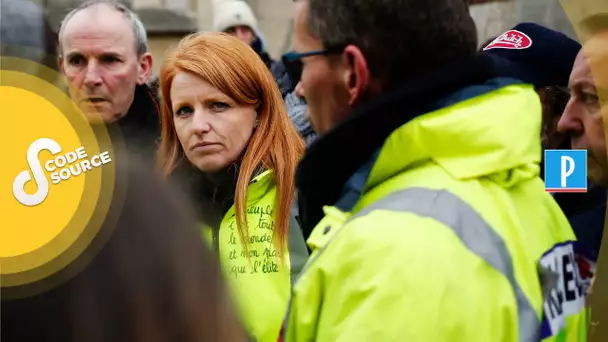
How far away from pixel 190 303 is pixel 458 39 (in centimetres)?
95

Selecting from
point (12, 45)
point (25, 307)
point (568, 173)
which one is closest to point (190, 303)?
point (25, 307)

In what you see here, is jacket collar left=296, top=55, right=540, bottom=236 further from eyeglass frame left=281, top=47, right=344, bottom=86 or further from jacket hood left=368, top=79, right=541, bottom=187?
eyeglass frame left=281, top=47, right=344, bottom=86

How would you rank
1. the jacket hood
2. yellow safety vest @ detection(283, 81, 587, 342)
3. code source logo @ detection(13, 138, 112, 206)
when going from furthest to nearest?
the jacket hood, yellow safety vest @ detection(283, 81, 587, 342), code source logo @ detection(13, 138, 112, 206)

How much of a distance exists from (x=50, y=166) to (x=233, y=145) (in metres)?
1.40

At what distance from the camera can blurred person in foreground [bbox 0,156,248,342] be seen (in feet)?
3.17

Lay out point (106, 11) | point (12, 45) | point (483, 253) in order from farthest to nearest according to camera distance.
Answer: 1. point (106, 11)
2. point (12, 45)
3. point (483, 253)

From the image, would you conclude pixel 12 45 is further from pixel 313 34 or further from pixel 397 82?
pixel 397 82

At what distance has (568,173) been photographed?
2.64 m

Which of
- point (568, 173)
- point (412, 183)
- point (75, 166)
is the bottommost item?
point (568, 173)

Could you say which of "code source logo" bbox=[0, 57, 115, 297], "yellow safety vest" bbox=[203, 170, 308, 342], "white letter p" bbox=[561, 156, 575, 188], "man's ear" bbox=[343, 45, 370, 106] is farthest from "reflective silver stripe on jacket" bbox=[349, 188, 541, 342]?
"white letter p" bbox=[561, 156, 575, 188]

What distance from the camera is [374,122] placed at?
69.2 inches

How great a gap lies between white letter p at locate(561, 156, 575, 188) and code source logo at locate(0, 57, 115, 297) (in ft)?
5.20

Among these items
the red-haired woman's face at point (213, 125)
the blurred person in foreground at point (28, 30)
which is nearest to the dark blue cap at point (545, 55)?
the red-haired woman's face at point (213, 125)

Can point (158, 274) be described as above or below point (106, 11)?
below
